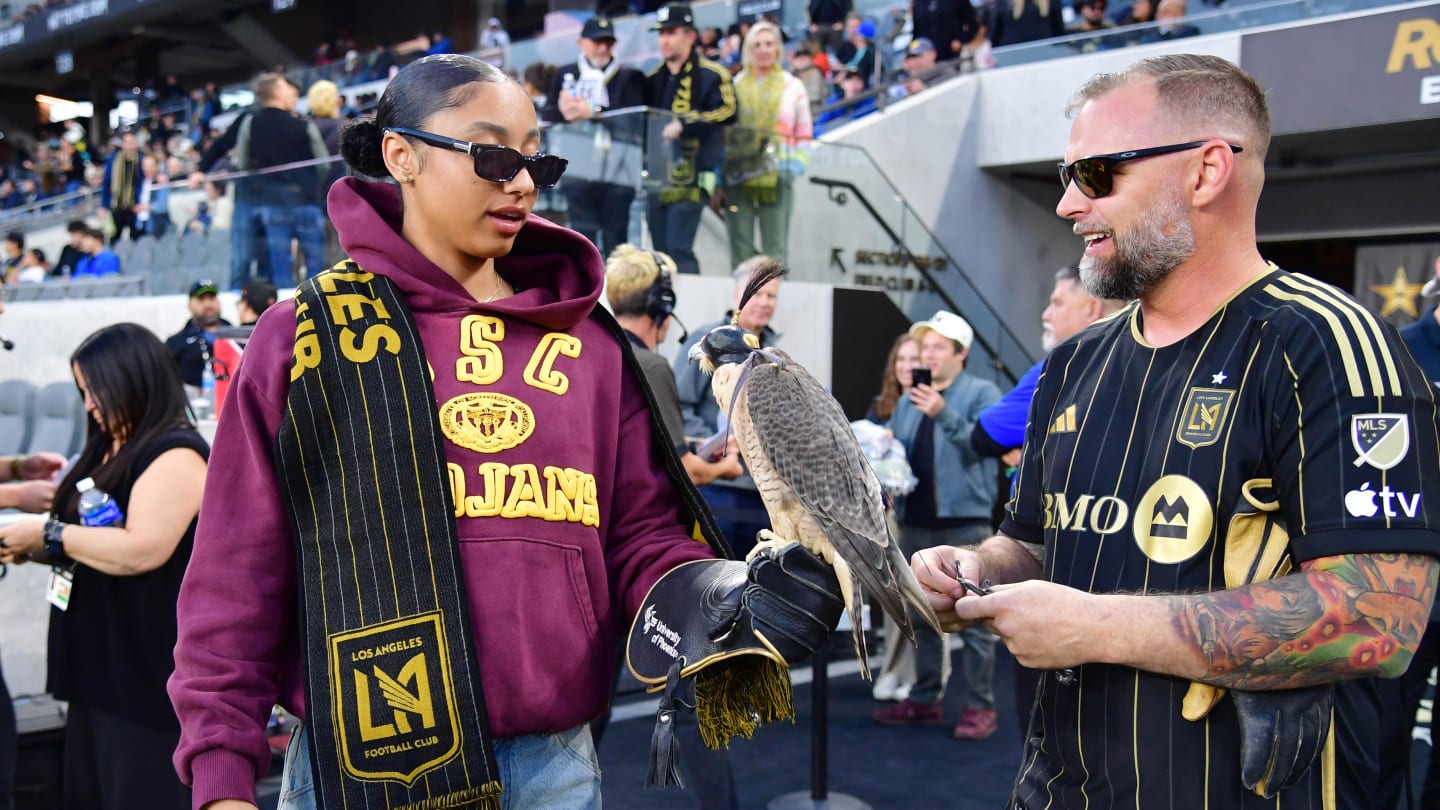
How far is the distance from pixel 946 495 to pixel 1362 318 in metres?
4.12

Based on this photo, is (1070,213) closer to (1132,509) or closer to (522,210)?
(1132,509)

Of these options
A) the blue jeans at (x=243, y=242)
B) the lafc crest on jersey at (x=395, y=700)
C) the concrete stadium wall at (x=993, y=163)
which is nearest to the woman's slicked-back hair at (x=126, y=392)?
the lafc crest on jersey at (x=395, y=700)

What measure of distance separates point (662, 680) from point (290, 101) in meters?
9.11

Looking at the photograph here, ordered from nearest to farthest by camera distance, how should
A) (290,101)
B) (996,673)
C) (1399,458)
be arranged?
1. (1399,458)
2. (996,673)
3. (290,101)

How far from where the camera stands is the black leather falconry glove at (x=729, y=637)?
1.70 metres

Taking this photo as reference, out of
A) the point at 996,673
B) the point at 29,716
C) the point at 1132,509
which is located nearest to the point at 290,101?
the point at 29,716

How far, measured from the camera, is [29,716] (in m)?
4.00

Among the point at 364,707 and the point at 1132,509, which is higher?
the point at 1132,509

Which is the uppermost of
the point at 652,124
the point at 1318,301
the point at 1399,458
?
the point at 652,124

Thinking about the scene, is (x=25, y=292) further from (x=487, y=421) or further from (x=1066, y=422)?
(x=1066, y=422)

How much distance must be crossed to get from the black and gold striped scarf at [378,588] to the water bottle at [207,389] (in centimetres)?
587

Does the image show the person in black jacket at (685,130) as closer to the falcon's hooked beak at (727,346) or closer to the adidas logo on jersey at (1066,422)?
the falcon's hooked beak at (727,346)

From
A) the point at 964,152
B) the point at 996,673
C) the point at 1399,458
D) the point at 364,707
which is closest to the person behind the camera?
the point at 1399,458

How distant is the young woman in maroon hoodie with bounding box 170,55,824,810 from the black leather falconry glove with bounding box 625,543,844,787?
3.5 inches
